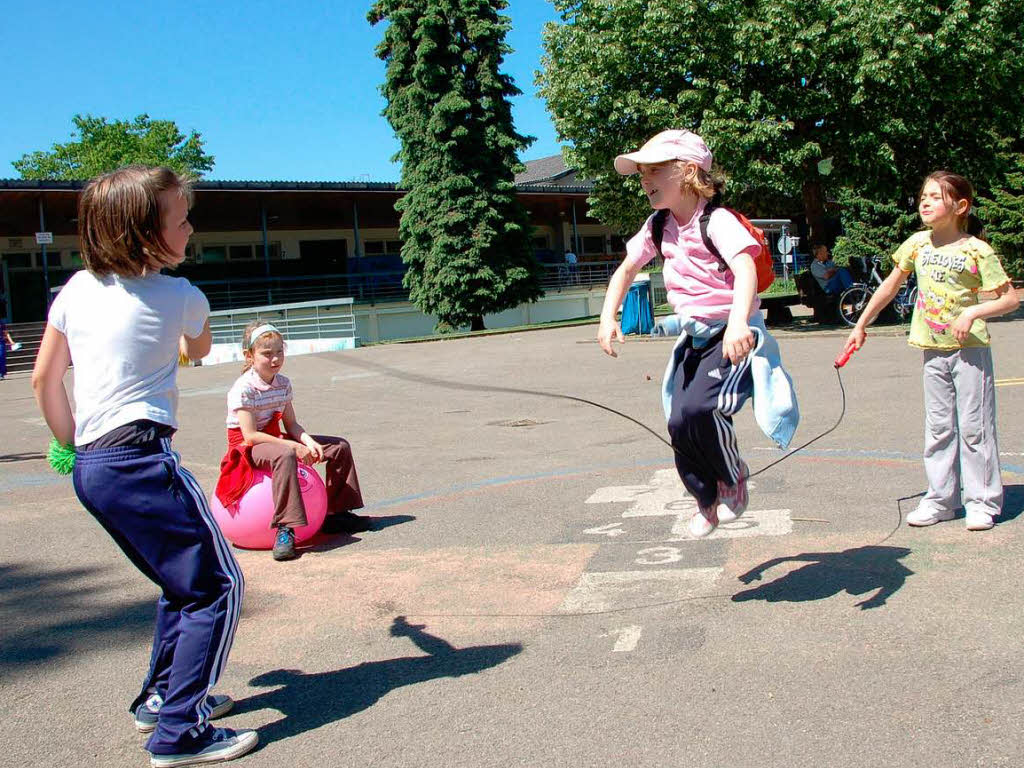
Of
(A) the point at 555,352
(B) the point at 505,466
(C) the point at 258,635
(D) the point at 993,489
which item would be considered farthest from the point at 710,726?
(A) the point at 555,352

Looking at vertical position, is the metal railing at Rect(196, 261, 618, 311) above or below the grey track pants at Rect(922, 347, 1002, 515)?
above

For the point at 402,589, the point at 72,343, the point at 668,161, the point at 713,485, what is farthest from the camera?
the point at 402,589

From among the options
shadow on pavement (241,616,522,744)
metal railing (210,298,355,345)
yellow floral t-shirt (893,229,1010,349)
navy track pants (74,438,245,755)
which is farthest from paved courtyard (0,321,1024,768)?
metal railing (210,298,355,345)

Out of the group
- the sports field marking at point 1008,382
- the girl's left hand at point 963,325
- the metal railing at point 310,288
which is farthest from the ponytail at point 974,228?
the metal railing at point 310,288

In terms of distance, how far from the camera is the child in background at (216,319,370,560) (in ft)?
19.0

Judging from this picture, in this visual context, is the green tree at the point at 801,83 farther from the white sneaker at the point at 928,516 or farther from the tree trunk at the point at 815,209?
the white sneaker at the point at 928,516

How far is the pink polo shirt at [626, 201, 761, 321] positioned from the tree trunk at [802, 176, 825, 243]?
18763 millimetres

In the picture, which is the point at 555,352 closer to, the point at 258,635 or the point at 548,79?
the point at 548,79

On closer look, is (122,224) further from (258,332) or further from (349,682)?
(258,332)

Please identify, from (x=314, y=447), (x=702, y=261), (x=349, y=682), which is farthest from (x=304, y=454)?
(x=702, y=261)

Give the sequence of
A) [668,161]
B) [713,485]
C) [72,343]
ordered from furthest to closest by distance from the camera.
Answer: [713,485] < [668,161] < [72,343]

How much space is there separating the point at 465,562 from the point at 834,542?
1.90m

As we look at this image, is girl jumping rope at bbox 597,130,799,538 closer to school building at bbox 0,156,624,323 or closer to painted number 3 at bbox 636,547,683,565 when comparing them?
painted number 3 at bbox 636,547,683,565

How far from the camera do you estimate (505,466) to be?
332 inches
